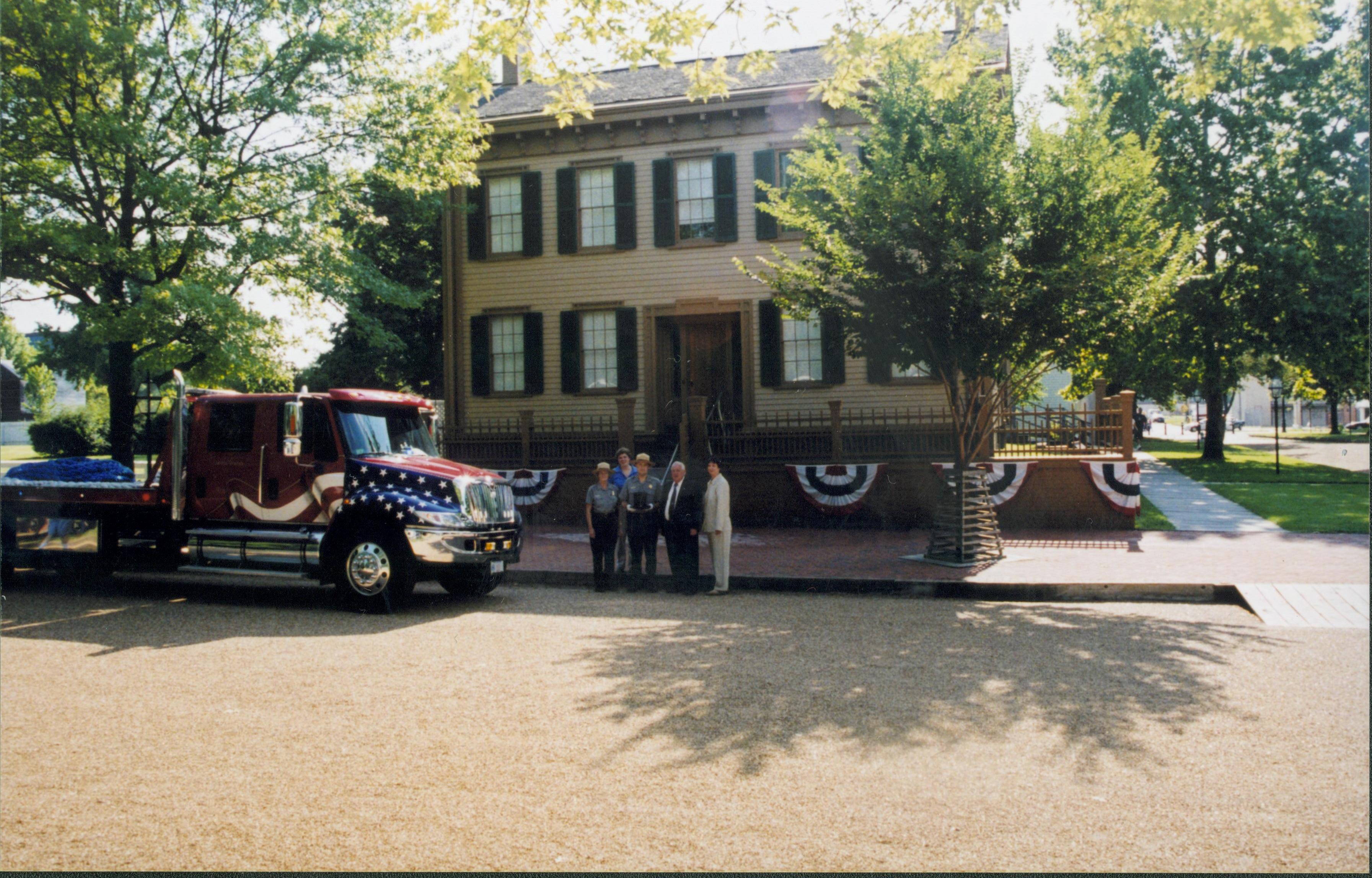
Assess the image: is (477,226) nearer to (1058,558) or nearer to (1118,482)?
(1118,482)

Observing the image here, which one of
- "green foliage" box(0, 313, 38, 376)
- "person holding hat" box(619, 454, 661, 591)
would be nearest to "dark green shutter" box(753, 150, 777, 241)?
"person holding hat" box(619, 454, 661, 591)

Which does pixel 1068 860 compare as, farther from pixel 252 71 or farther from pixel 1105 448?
pixel 252 71

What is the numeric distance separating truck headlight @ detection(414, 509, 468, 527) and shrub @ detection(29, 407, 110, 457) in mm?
36841

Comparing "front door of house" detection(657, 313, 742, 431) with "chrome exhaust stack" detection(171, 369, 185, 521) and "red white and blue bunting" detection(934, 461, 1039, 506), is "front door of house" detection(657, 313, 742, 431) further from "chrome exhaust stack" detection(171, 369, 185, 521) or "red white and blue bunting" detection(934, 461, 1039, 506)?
"chrome exhaust stack" detection(171, 369, 185, 521)

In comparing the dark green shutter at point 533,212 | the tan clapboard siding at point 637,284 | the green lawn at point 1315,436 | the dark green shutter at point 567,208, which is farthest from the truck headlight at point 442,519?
the green lawn at point 1315,436

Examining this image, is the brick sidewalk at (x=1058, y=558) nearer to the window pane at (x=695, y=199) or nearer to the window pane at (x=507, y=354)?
the window pane at (x=507, y=354)

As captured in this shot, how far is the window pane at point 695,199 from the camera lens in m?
22.2

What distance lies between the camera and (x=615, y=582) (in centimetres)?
1344

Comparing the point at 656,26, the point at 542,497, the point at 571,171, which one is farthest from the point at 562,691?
the point at 571,171

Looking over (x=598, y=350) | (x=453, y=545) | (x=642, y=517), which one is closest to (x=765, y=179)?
(x=598, y=350)

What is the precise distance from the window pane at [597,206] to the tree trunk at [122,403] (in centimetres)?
946

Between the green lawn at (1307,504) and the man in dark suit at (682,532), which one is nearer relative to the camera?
the man in dark suit at (682,532)

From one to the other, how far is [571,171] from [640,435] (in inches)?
246

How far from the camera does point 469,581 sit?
1159cm
